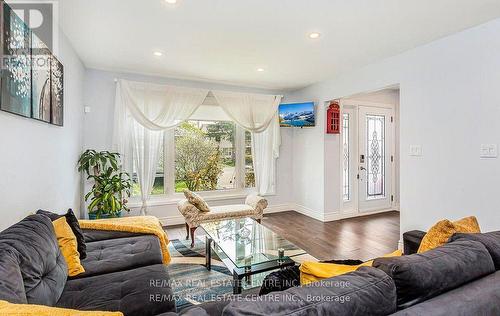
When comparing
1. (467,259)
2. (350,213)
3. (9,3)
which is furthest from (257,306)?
(350,213)

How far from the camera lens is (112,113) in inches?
161

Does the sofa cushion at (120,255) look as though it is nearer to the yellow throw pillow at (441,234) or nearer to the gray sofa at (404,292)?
the gray sofa at (404,292)

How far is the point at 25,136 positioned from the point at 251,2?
203 cm

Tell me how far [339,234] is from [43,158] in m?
3.73

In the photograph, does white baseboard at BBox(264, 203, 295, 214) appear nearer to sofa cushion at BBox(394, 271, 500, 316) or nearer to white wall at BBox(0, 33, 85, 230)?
white wall at BBox(0, 33, 85, 230)

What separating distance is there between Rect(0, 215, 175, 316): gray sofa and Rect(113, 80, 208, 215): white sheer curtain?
2334 millimetres

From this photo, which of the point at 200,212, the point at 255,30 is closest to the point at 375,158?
the point at 200,212

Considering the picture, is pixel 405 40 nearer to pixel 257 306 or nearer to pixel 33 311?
pixel 257 306

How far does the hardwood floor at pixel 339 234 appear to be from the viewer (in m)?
3.28

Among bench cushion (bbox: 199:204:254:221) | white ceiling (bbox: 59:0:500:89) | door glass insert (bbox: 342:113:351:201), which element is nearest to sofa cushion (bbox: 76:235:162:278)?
bench cushion (bbox: 199:204:254:221)

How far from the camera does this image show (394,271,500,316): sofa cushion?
903mm

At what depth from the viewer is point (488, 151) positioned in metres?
2.53

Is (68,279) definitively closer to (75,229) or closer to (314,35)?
(75,229)

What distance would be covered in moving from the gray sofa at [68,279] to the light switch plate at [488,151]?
3.05m
